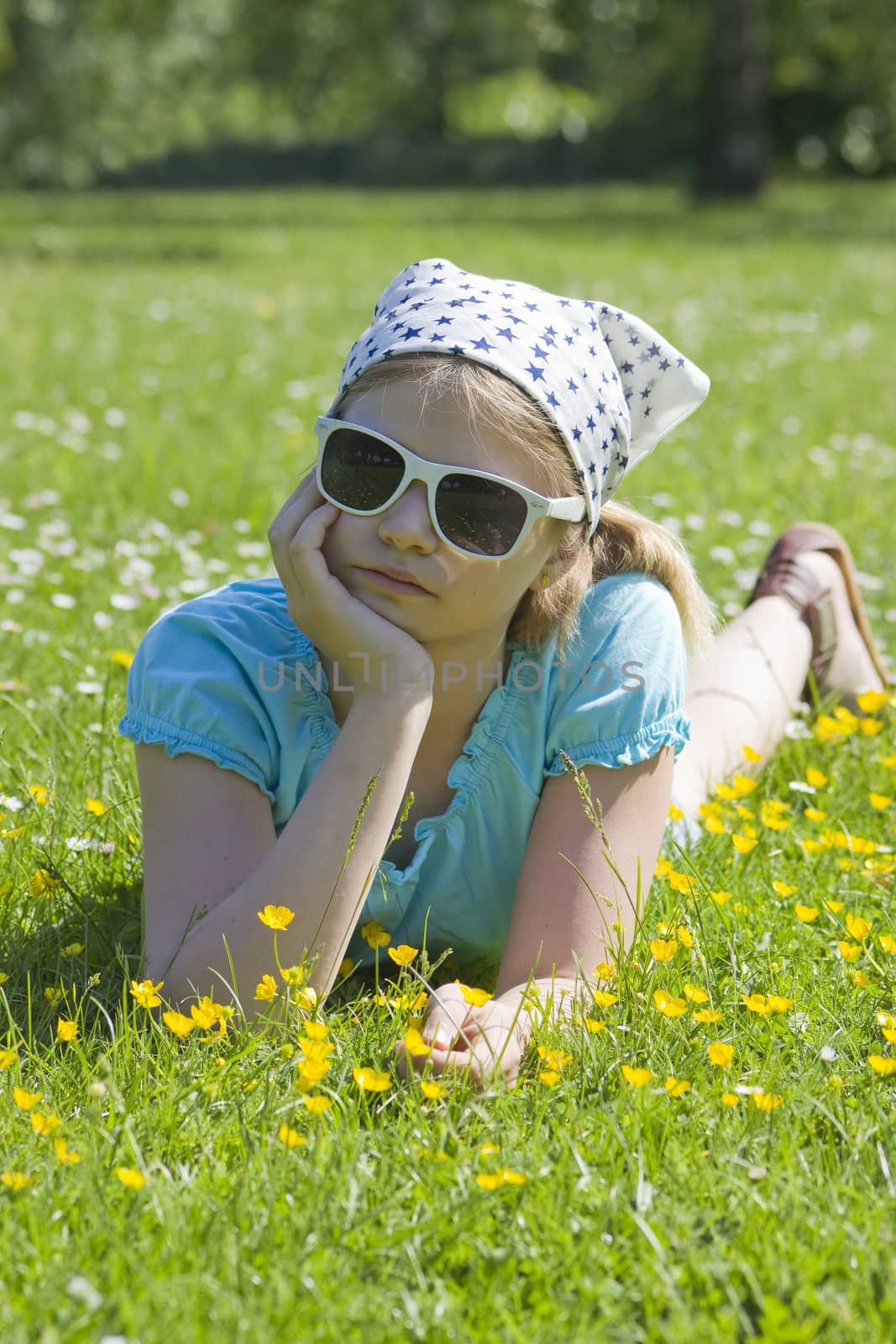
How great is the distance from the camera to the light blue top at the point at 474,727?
7.97 ft

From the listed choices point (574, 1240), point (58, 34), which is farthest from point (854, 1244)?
point (58, 34)

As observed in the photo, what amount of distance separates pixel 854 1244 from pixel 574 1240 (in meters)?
0.35

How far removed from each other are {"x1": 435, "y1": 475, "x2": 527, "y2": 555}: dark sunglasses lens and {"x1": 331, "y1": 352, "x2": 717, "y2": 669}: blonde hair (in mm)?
91

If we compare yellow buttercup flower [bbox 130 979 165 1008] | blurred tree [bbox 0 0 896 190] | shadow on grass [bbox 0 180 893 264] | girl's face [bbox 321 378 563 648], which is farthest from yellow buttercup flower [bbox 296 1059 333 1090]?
blurred tree [bbox 0 0 896 190]

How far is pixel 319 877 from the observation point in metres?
2.17

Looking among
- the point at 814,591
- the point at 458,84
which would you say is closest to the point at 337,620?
the point at 814,591

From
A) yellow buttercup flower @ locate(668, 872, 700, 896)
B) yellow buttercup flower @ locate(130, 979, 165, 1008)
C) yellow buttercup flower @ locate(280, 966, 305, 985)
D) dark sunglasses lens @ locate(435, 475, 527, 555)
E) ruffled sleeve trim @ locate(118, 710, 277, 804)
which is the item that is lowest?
yellow buttercup flower @ locate(130, 979, 165, 1008)

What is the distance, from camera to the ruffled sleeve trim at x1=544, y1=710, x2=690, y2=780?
8.15 ft

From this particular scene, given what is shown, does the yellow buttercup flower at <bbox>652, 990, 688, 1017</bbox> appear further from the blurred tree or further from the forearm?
the blurred tree

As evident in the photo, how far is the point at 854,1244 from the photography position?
180 cm

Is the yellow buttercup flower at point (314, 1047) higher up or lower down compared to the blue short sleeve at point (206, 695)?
lower down

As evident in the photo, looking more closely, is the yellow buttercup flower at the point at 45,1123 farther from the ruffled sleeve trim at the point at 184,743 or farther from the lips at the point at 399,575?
the lips at the point at 399,575

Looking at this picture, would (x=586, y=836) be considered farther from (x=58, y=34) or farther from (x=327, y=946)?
(x=58, y=34)

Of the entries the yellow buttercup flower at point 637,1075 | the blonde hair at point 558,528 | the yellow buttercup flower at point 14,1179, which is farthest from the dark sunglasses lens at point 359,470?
the yellow buttercup flower at point 14,1179
